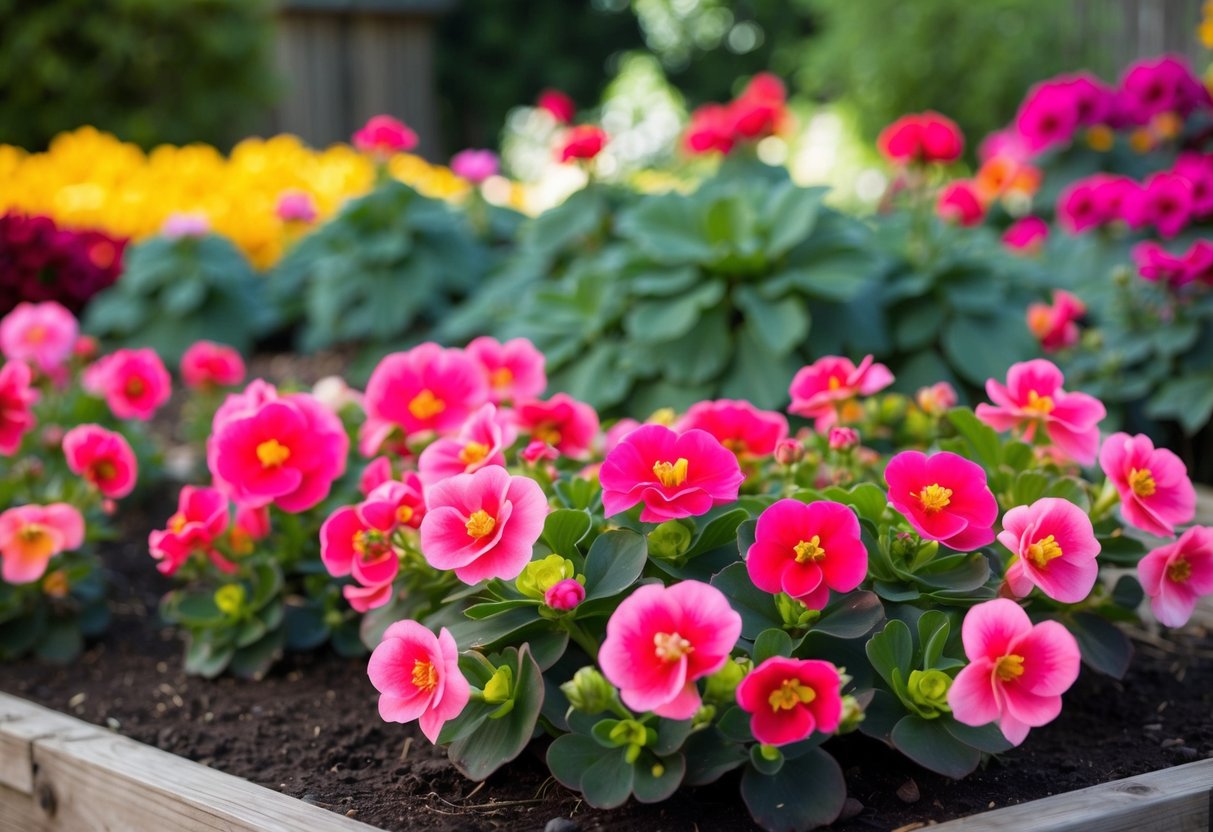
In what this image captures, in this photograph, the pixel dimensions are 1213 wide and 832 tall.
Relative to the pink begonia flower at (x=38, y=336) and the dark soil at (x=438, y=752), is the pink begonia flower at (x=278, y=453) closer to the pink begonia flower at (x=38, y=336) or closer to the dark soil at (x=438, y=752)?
the dark soil at (x=438, y=752)

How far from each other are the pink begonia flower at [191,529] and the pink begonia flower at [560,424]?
48 centimetres

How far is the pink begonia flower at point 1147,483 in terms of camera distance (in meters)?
1.48

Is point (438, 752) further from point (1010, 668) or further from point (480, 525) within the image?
point (1010, 668)

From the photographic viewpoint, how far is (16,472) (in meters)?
2.35

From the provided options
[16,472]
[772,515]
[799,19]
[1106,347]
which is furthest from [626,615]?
[799,19]

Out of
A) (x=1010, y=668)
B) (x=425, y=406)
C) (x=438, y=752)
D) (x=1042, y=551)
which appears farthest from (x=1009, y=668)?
(x=425, y=406)

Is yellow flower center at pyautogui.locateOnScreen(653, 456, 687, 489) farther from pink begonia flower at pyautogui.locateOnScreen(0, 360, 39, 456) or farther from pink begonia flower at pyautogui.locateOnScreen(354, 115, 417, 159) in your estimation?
pink begonia flower at pyautogui.locateOnScreen(354, 115, 417, 159)

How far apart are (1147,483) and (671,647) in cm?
68

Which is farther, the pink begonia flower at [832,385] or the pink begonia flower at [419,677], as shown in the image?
the pink begonia flower at [832,385]

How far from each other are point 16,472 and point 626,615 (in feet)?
5.38

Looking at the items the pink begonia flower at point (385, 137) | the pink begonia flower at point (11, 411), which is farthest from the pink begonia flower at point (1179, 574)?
the pink begonia flower at point (385, 137)

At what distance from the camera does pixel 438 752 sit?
1.61 meters

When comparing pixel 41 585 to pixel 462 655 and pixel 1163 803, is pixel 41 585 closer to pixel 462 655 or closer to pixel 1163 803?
pixel 462 655

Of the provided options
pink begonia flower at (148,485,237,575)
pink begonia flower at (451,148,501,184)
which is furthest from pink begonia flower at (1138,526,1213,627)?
pink begonia flower at (451,148,501,184)
